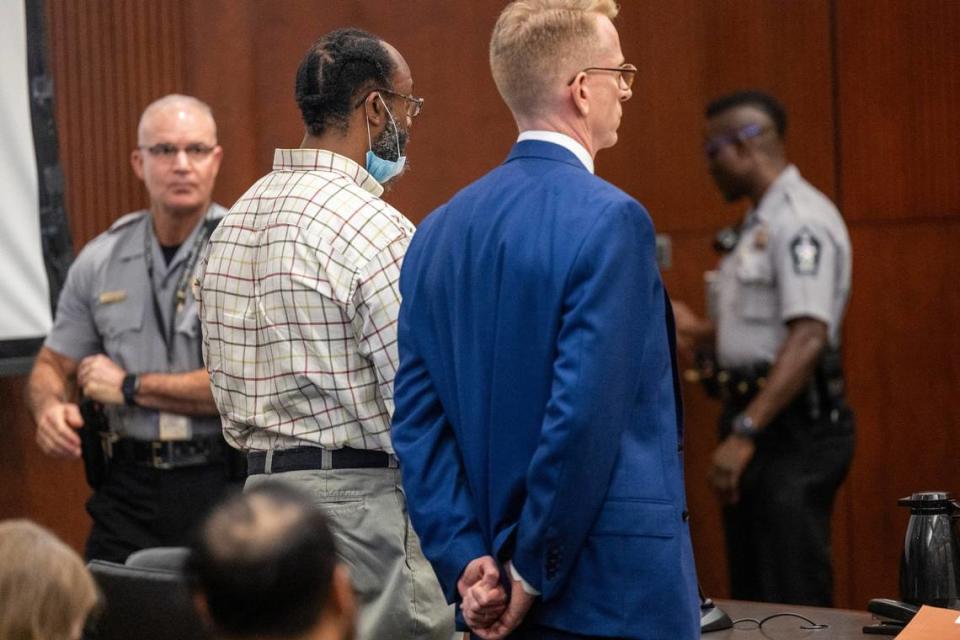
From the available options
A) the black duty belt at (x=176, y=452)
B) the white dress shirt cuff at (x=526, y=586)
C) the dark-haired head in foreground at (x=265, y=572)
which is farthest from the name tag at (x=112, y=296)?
the dark-haired head in foreground at (x=265, y=572)

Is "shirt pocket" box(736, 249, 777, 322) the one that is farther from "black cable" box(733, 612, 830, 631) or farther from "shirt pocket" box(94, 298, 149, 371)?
"black cable" box(733, 612, 830, 631)

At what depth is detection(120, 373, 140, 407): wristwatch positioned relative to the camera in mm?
3639

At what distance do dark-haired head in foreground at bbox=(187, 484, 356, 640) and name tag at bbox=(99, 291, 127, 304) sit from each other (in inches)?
108

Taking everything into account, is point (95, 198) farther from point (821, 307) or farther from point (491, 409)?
point (491, 409)

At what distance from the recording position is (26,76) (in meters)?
4.52

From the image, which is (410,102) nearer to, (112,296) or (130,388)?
(130,388)

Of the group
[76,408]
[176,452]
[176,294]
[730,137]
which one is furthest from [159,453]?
[730,137]

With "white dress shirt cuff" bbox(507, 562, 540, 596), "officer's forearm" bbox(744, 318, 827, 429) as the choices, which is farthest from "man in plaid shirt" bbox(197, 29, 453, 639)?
"officer's forearm" bbox(744, 318, 827, 429)

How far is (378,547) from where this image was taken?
94.3 inches

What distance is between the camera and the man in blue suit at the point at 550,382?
1838 millimetres

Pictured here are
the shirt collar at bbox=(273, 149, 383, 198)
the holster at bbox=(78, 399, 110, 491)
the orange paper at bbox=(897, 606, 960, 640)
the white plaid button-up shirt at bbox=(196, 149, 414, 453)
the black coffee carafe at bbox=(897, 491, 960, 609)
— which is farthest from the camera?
the holster at bbox=(78, 399, 110, 491)

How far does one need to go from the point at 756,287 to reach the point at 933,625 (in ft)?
6.91

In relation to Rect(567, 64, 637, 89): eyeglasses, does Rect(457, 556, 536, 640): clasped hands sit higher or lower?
lower

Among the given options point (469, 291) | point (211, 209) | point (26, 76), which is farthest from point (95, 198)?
point (469, 291)
